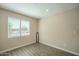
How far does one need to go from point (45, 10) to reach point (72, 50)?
0.93 metres

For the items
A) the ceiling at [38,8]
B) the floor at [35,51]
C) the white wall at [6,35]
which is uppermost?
the ceiling at [38,8]

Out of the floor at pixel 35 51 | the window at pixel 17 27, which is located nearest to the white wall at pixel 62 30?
the floor at pixel 35 51

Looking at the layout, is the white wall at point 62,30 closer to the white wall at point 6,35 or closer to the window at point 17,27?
the white wall at point 6,35

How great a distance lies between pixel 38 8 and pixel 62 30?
610 millimetres

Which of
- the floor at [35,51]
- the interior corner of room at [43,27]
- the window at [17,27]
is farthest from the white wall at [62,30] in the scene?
the window at [17,27]

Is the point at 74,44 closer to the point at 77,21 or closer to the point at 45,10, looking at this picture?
the point at 77,21

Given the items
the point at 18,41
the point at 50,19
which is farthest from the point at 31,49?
the point at 50,19

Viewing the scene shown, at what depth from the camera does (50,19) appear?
3.89 feet

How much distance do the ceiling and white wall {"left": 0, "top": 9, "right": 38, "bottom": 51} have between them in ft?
0.30

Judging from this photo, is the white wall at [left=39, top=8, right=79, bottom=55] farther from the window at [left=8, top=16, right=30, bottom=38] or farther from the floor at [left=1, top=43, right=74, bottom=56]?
the window at [left=8, top=16, right=30, bottom=38]

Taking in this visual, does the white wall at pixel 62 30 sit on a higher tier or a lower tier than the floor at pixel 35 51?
higher

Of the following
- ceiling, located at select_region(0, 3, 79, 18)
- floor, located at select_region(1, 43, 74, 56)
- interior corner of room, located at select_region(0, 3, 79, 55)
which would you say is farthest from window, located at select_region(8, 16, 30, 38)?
floor, located at select_region(1, 43, 74, 56)

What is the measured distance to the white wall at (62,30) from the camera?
1.11 m

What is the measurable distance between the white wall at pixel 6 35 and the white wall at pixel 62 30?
158 millimetres
